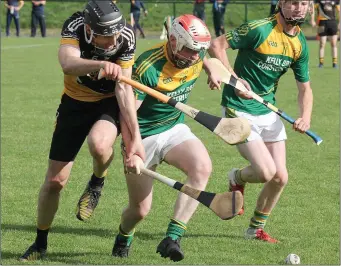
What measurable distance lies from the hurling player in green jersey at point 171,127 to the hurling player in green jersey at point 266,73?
0.89 meters

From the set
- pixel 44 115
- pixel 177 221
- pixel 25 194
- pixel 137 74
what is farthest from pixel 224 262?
pixel 44 115

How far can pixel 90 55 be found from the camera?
6145 millimetres

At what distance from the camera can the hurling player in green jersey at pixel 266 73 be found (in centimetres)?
731

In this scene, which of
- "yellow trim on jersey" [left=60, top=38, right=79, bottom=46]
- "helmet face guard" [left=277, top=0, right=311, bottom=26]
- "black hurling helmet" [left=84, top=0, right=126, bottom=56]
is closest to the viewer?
"black hurling helmet" [left=84, top=0, right=126, bottom=56]

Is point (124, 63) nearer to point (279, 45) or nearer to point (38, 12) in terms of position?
point (279, 45)

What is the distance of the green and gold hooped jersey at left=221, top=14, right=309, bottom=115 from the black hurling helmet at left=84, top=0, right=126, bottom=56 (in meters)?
1.63

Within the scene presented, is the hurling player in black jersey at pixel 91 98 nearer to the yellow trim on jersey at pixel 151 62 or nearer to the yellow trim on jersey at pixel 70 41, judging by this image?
the yellow trim on jersey at pixel 70 41

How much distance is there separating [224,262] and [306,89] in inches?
73.7

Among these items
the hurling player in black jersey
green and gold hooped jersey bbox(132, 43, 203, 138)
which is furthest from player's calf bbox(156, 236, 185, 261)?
green and gold hooped jersey bbox(132, 43, 203, 138)

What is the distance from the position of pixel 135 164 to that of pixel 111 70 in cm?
68

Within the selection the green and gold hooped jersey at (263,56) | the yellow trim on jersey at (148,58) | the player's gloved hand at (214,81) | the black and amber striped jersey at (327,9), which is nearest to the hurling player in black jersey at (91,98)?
the yellow trim on jersey at (148,58)

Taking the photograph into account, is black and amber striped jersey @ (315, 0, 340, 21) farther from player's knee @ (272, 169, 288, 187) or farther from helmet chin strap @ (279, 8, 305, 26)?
player's knee @ (272, 169, 288, 187)

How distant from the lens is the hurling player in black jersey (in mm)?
5902

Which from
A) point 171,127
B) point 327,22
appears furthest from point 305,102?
point 327,22
